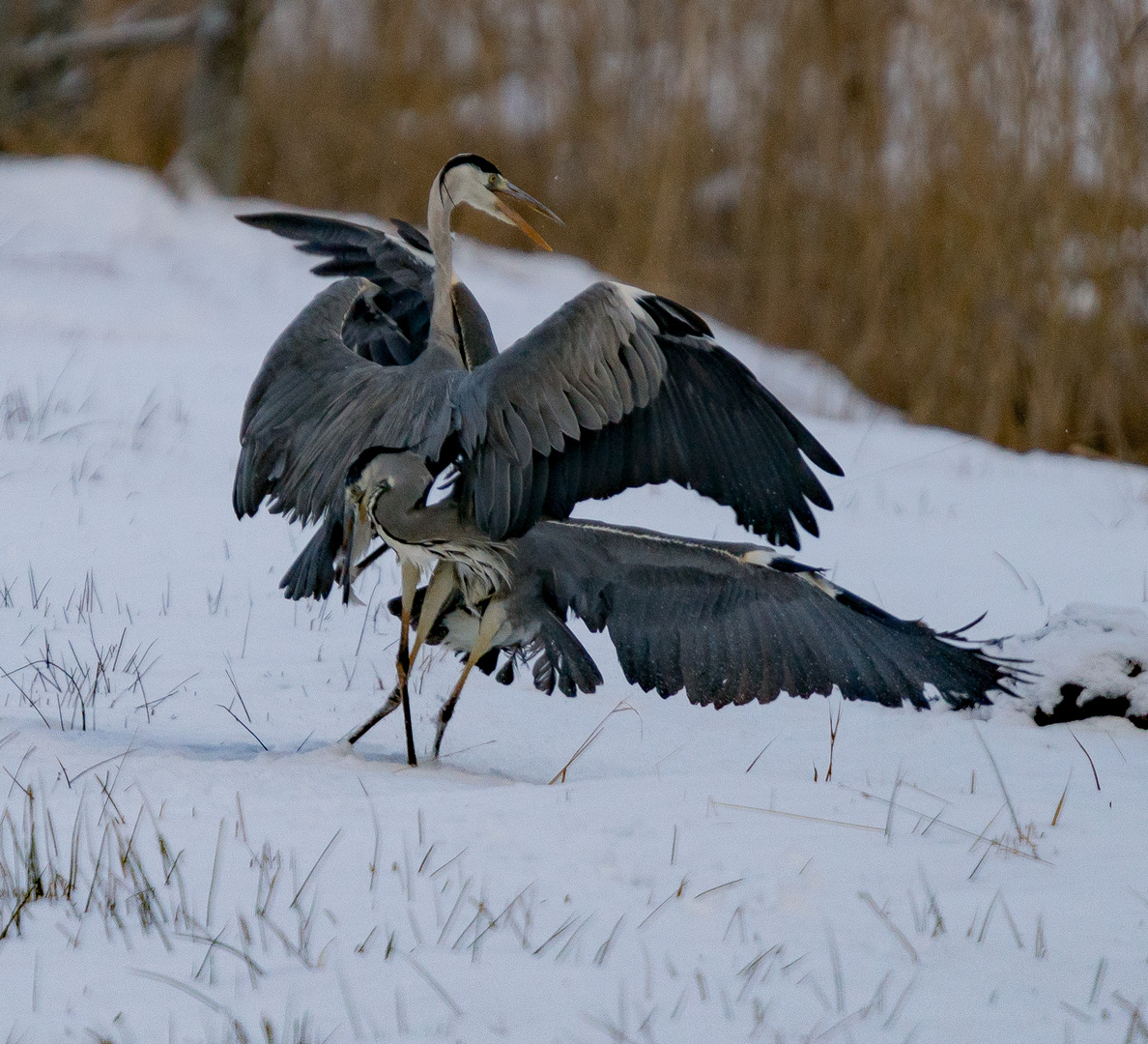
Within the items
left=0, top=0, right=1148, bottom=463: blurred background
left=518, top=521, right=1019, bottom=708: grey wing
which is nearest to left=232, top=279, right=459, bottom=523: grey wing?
left=518, top=521, right=1019, bottom=708: grey wing

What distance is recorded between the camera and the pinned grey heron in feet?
11.2

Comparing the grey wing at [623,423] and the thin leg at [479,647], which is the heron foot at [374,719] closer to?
the thin leg at [479,647]

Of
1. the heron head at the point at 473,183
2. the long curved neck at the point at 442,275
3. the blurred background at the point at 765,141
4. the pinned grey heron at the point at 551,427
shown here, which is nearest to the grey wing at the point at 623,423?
the pinned grey heron at the point at 551,427

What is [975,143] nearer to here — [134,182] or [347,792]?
[134,182]

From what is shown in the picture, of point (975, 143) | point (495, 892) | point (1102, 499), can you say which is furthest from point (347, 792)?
point (975, 143)

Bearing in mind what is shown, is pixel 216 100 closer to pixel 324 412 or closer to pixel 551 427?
pixel 324 412

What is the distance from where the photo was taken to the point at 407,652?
3.71 meters

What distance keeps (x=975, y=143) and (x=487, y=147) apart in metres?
3.47

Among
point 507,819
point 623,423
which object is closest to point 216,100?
point 623,423

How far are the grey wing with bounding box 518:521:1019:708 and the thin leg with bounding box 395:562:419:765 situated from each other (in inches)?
10.6

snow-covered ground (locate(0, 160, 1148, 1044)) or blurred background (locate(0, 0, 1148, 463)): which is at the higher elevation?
blurred background (locate(0, 0, 1148, 463))

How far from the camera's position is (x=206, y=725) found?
3.87 metres

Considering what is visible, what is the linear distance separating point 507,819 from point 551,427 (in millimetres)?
885

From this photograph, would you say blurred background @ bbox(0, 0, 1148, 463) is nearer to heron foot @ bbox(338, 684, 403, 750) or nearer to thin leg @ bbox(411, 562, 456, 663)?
thin leg @ bbox(411, 562, 456, 663)
